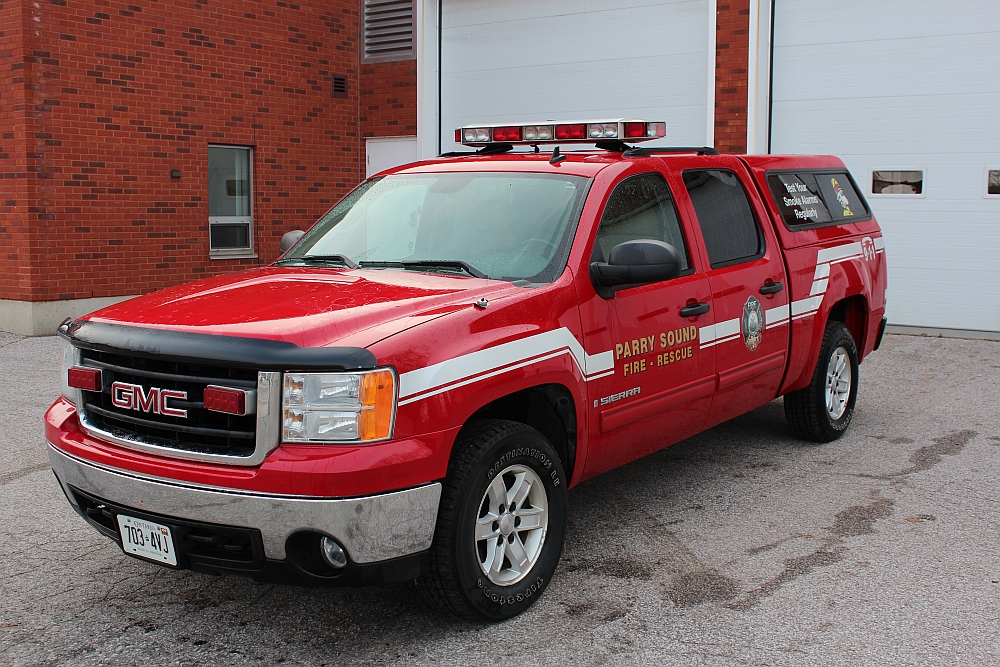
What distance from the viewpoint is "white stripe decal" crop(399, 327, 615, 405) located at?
3.60m

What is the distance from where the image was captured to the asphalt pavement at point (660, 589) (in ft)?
12.3

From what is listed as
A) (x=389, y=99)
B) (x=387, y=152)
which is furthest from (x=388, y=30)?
(x=387, y=152)

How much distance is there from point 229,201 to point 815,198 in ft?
31.8

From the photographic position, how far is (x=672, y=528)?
5109 millimetres

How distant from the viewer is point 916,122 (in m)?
11.3

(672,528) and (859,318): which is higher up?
(859,318)

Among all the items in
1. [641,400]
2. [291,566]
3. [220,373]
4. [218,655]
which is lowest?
[218,655]

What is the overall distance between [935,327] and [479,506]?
9.16 m

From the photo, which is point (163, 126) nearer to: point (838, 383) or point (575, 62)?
point (575, 62)

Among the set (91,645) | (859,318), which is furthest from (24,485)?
(859,318)

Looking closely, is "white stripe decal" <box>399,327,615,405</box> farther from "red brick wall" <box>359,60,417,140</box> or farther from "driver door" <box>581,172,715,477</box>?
"red brick wall" <box>359,60,417,140</box>

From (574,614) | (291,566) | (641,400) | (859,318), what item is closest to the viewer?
(291,566)

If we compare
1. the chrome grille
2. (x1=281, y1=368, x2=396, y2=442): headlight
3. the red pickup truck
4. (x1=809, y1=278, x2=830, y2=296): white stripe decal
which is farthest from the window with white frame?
(x1=281, y1=368, x2=396, y2=442): headlight

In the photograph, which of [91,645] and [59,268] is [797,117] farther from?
[91,645]
